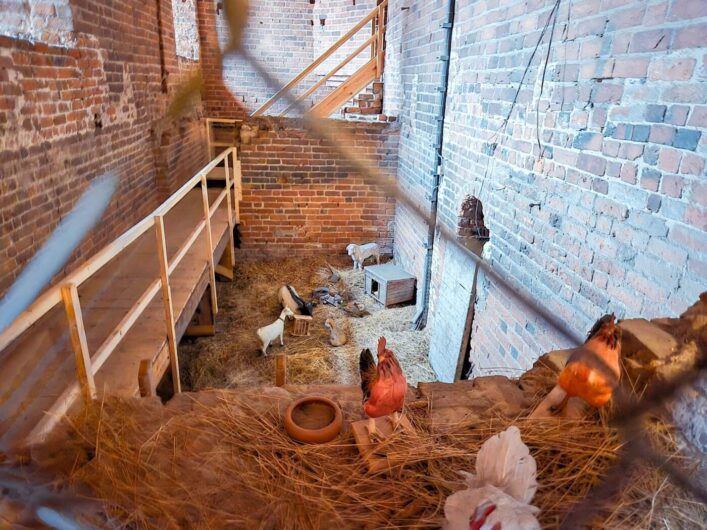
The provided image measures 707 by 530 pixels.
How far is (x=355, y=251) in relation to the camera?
5.62 metres

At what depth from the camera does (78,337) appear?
5.74 feet

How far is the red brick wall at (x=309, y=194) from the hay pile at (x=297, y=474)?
14.6 ft

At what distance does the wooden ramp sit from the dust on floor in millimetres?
421

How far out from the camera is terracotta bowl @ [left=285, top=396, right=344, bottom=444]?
131 centimetres

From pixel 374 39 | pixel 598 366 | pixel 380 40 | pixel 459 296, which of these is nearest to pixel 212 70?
pixel 374 39

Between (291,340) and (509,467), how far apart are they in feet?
11.0

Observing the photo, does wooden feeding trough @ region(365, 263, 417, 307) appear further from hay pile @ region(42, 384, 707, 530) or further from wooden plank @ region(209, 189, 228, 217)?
hay pile @ region(42, 384, 707, 530)

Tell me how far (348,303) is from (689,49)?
12.8 feet

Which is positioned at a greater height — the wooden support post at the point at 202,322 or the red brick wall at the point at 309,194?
the red brick wall at the point at 309,194

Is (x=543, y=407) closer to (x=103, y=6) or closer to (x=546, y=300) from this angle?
(x=546, y=300)

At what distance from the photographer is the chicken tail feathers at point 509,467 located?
3.52 ft

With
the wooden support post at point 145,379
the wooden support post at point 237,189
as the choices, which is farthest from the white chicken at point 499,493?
the wooden support post at point 237,189

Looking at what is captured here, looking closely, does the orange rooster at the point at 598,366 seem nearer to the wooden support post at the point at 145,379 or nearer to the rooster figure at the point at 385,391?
the rooster figure at the point at 385,391

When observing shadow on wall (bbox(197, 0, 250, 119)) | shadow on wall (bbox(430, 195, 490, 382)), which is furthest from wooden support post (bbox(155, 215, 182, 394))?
shadow on wall (bbox(197, 0, 250, 119))
